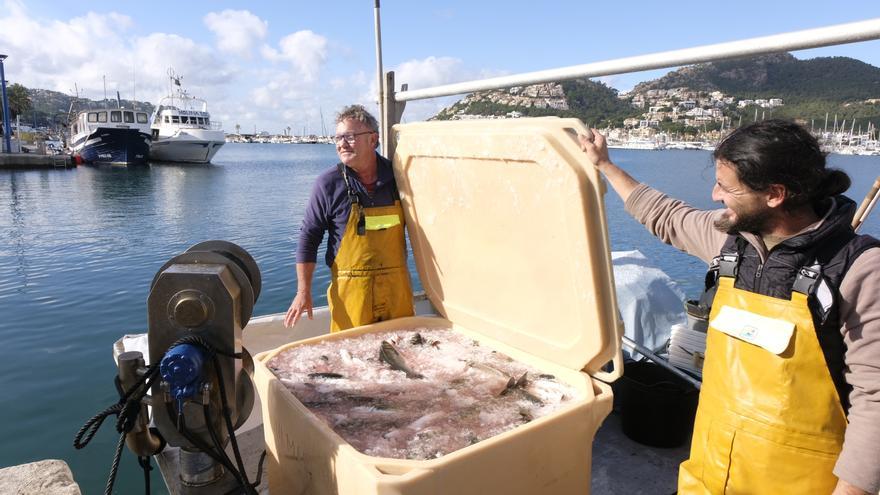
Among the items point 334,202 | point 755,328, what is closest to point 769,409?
point 755,328

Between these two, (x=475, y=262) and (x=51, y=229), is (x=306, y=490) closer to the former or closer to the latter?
(x=475, y=262)

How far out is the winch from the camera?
6.41 feet

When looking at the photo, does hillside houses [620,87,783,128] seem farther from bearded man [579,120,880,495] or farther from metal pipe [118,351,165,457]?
metal pipe [118,351,165,457]

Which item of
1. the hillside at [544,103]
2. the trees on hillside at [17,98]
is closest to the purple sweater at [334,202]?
the hillside at [544,103]

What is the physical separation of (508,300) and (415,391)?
2.11 feet

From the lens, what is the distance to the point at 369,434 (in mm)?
2064

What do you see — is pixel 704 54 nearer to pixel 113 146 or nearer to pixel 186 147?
pixel 113 146

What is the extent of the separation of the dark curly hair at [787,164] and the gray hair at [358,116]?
2261 mm

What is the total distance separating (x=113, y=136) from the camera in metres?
46.1

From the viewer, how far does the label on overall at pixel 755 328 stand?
1.60 meters

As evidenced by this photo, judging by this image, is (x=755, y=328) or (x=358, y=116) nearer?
(x=755, y=328)

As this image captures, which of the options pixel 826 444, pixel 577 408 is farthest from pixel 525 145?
pixel 826 444

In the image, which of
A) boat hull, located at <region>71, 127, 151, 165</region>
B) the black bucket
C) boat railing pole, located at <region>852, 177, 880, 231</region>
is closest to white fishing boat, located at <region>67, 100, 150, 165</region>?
boat hull, located at <region>71, 127, 151, 165</region>

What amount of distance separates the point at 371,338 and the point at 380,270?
0.43 m
